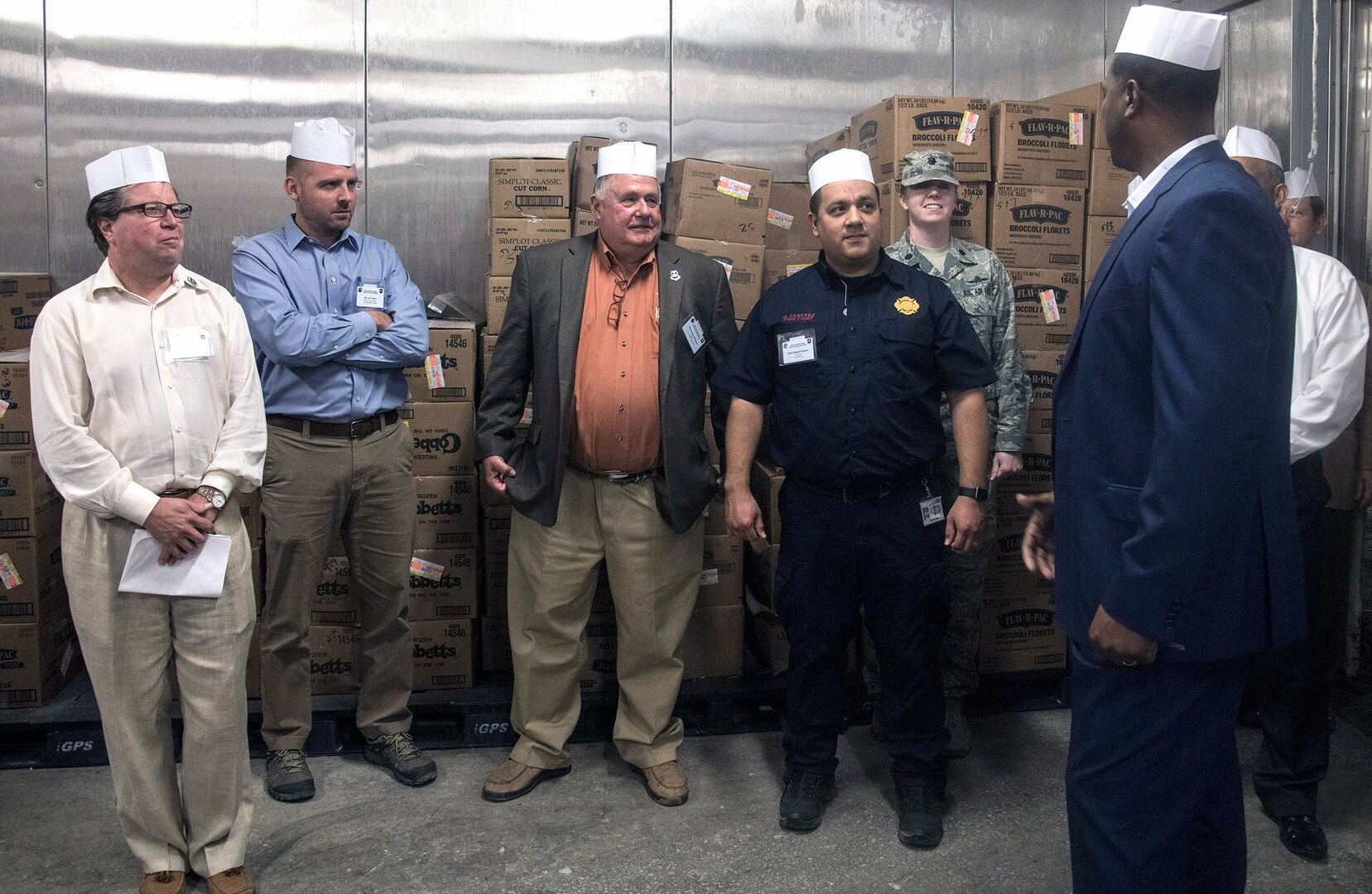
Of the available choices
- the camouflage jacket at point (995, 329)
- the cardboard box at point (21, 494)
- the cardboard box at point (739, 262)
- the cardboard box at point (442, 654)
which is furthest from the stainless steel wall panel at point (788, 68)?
the cardboard box at point (21, 494)

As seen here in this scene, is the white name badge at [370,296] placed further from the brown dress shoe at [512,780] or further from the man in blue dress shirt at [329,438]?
the brown dress shoe at [512,780]

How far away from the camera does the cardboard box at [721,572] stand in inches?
149

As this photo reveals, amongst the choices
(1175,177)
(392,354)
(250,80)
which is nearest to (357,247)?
(392,354)

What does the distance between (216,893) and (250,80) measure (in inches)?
115

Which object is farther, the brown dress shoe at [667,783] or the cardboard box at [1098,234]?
the cardboard box at [1098,234]

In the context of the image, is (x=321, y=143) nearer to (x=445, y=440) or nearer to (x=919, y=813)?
(x=445, y=440)

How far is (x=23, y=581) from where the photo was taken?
3607 mm

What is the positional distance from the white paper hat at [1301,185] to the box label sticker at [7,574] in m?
4.18

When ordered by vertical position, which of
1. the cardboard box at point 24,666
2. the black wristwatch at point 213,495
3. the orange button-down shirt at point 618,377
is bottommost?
the cardboard box at point 24,666

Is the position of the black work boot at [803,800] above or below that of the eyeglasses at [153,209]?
below

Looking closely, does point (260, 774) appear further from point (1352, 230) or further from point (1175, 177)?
point (1352, 230)

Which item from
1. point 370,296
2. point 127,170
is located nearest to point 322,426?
point 370,296

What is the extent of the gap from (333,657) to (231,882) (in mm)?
1070

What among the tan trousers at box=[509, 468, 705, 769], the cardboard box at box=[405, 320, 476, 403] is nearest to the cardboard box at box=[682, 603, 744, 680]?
the tan trousers at box=[509, 468, 705, 769]
